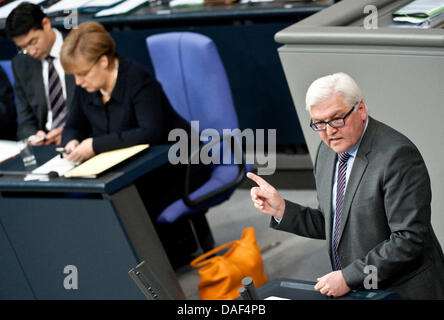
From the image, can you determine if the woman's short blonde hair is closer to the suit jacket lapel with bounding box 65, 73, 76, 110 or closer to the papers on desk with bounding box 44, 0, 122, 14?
the suit jacket lapel with bounding box 65, 73, 76, 110

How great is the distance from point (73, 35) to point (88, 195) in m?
0.73

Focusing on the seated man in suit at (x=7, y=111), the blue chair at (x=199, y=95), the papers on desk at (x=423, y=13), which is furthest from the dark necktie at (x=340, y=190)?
the seated man in suit at (x=7, y=111)

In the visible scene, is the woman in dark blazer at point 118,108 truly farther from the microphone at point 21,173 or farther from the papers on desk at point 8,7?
the papers on desk at point 8,7

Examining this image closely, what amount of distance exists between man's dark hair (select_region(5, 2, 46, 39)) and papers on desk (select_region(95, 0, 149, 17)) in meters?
0.81

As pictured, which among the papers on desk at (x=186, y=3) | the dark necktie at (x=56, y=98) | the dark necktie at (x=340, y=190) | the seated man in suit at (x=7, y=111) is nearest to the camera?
the dark necktie at (x=340, y=190)

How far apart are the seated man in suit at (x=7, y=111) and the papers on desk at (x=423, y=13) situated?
2568 mm

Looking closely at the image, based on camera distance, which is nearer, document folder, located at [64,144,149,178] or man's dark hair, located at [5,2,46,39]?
document folder, located at [64,144,149,178]

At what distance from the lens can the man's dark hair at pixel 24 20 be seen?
4289 millimetres

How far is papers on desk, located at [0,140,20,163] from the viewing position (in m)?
3.87

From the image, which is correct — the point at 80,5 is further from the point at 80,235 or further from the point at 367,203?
the point at 367,203

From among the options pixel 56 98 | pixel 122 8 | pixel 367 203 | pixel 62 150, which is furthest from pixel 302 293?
pixel 122 8

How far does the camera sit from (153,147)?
11.7 ft

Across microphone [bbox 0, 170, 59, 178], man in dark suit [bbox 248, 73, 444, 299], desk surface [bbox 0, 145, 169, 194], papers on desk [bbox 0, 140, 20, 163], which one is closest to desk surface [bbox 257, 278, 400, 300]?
man in dark suit [bbox 248, 73, 444, 299]

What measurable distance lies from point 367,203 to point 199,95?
1.71m
